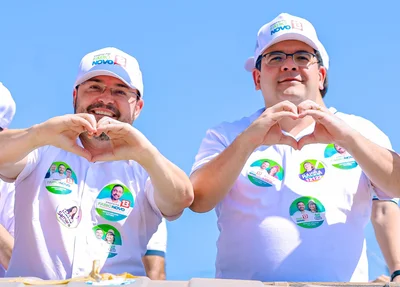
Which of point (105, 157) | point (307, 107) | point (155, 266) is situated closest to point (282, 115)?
point (307, 107)

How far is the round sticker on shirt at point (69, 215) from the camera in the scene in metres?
4.22

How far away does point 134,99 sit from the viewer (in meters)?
4.80

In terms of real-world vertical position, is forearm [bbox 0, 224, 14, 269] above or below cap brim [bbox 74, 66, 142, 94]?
below

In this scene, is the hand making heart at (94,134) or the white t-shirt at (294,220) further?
the white t-shirt at (294,220)

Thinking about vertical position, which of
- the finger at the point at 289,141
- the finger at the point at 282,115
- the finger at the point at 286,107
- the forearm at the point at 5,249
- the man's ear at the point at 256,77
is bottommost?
the forearm at the point at 5,249

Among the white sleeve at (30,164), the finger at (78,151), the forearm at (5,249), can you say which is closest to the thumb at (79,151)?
the finger at (78,151)

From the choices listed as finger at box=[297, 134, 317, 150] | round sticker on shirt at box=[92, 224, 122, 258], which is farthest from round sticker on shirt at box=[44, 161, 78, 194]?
finger at box=[297, 134, 317, 150]

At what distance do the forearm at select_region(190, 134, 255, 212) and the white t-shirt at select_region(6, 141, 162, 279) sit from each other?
0.92 ft

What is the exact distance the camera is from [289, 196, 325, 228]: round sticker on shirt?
4230mm

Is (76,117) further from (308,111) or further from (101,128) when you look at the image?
(308,111)

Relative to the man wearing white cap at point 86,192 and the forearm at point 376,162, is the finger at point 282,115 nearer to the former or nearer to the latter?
the forearm at point 376,162

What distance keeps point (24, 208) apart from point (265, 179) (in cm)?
144

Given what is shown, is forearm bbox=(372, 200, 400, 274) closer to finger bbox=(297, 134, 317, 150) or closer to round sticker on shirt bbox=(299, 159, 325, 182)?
round sticker on shirt bbox=(299, 159, 325, 182)

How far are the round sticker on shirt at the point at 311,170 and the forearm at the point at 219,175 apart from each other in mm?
404
